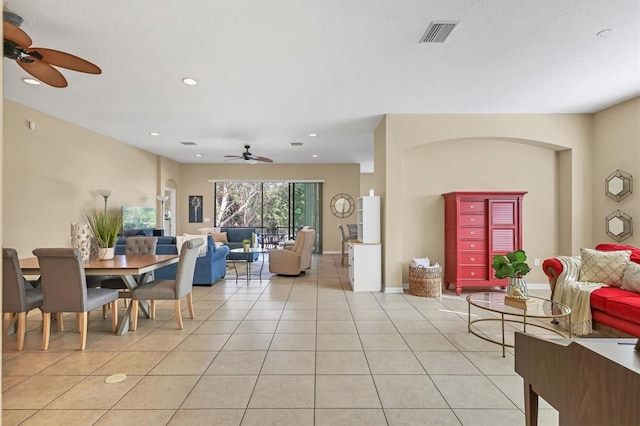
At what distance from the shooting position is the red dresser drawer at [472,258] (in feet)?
16.8

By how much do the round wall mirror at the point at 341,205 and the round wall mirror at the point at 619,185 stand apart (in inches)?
257

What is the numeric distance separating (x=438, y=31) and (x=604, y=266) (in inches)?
124

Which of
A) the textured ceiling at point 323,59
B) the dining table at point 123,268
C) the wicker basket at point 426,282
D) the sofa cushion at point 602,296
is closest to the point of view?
the textured ceiling at point 323,59

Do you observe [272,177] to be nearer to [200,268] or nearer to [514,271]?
[200,268]

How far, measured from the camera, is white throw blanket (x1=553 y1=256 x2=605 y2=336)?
3.35m

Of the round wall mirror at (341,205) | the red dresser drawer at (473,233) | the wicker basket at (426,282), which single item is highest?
the round wall mirror at (341,205)

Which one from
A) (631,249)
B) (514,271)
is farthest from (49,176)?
(631,249)

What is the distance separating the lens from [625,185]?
181 inches

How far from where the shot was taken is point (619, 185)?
466 centimetres

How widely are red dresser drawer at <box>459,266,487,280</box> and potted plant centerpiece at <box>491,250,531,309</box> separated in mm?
2015

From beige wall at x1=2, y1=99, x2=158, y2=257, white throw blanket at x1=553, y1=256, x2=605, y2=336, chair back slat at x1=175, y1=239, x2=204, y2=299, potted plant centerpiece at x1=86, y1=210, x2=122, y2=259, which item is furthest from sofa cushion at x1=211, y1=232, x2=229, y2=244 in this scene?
white throw blanket at x1=553, y1=256, x2=605, y2=336

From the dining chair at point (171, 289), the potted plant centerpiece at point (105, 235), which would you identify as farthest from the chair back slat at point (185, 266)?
the potted plant centerpiece at point (105, 235)

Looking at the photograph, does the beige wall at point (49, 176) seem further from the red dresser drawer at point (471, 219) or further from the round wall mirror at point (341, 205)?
the red dresser drawer at point (471, 219)

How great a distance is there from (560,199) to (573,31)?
3455mm
